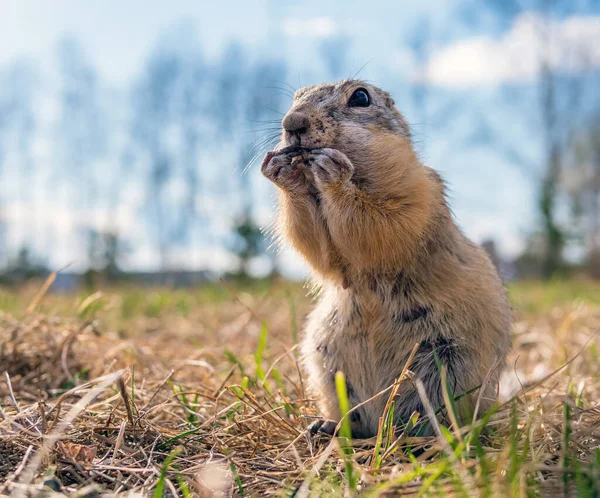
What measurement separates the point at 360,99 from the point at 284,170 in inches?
28.1

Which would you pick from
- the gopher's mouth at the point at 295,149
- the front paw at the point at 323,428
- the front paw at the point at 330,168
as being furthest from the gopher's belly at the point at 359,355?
the gopher's mouth at the point at 295,149

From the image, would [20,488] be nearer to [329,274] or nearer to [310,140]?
[329,274]

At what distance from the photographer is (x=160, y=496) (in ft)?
4.80

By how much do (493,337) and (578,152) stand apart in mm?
24385

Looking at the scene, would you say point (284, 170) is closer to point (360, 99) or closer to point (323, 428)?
point (360, 99)

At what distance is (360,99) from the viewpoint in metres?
2.94

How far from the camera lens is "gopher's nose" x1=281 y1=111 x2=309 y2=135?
2.53m

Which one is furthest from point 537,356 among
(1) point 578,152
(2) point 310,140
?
(1) point 578,152

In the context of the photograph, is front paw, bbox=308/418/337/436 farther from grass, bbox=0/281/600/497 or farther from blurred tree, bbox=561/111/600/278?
blurred tree, bbox=561/111/600/278

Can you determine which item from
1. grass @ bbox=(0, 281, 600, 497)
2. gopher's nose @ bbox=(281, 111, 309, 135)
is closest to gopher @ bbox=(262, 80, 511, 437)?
gopher's nose @ bbox=(281, 111, 309, 135)

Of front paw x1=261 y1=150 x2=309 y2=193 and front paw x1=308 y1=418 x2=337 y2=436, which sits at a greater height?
front paw x1=261 y1=150 x2=309 y2=193

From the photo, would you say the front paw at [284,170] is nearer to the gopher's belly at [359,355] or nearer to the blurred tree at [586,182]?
the gopher's belly at [359,355]

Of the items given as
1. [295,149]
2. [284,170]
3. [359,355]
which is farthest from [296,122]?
[359,355]

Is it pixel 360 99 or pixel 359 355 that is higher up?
pixel 360 99
